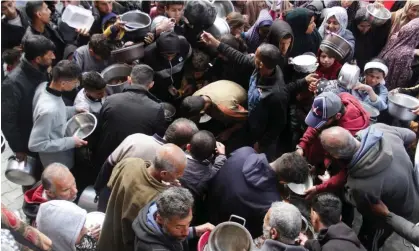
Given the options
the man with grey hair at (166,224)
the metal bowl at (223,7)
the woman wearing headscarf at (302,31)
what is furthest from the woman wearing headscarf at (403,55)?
the man with grey hair at (166,224)

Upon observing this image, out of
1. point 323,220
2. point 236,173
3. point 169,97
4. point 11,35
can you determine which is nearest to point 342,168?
point 323,220

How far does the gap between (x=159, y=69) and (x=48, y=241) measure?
2.61 m

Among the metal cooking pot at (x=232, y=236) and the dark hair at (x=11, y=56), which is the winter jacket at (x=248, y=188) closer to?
the metal cooking pot at (x=232, y=236)

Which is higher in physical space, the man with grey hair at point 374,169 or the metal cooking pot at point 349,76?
the metal cooking pot at point 349,76

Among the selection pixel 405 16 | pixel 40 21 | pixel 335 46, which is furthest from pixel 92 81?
pixel 405 16

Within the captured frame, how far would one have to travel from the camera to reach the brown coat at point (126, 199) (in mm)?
3102

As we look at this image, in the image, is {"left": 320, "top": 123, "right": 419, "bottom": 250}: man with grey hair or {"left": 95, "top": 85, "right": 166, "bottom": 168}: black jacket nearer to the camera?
{"left": 320, "top": 123, "right": 419, "bottom": 250}: man with grey hair

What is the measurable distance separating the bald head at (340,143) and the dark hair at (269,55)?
3.42 ft

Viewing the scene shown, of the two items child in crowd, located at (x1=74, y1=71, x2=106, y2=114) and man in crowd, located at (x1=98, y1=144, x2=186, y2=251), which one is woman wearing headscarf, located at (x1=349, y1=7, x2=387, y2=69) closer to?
child in crowd, located at (x1=74, y1=71, x2=106, y2=114)

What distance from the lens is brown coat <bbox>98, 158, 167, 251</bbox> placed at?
3102 millimetres

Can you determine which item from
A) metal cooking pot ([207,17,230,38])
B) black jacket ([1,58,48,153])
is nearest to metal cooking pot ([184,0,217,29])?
metal cooking pot ([207,17,230,38])

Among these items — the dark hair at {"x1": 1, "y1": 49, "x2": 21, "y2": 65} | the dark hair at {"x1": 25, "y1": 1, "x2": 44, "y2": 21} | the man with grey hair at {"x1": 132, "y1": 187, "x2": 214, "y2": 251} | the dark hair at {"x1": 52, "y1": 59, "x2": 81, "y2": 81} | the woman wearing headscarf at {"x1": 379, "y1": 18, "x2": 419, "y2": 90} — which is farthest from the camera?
the woman wearing headscarf at {"x1": 379, "y1": 18, "x2": 419, "y2": 90}

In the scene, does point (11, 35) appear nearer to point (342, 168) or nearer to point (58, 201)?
point (58, 201)

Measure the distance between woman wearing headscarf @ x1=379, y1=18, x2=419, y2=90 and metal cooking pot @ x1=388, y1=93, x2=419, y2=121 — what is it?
552 mm
